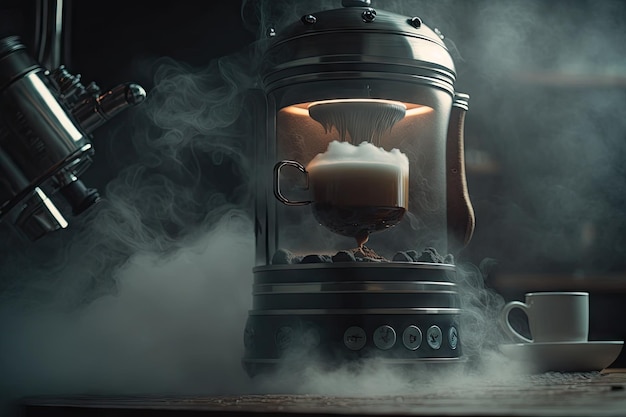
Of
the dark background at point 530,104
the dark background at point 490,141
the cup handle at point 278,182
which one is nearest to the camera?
the cup handle at point 278,182

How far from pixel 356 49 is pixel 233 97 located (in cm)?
37

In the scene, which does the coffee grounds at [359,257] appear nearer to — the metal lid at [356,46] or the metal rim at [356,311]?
the metal rim at [356,311]

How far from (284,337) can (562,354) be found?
13.8 inches

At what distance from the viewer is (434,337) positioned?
1003mm

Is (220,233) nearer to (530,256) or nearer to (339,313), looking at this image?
(339,313)

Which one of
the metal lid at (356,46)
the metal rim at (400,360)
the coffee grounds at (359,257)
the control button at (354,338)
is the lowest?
the metal rim at (400,360)

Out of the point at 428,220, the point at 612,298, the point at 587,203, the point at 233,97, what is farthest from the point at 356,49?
the point at 612,298

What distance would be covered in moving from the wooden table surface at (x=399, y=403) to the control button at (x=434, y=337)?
72 millimetres

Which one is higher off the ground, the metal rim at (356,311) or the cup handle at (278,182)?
the cup handle at (278,182)

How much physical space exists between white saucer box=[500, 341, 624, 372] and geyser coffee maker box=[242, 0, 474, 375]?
11cm

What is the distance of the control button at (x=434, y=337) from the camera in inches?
39.3

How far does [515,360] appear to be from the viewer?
3.67 ft

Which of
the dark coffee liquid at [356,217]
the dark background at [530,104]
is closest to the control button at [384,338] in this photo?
the dark coffee liquid at [356,217]

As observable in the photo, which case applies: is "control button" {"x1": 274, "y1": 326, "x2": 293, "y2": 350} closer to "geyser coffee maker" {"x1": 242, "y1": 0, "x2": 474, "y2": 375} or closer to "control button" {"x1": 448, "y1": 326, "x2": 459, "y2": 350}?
"geyser coffee maker" {"x1": 242, "y1": 0, "x2": 474, "y2": 375}
